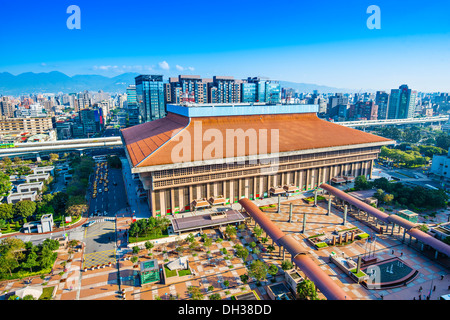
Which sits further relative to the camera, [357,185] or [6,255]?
[357,185]

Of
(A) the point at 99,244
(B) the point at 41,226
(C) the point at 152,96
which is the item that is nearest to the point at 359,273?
(A) the point at 99,244

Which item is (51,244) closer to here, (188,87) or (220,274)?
(220,274)

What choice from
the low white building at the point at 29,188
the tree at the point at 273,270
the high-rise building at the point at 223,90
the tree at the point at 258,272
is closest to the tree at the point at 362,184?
the tree at the point at 273,270

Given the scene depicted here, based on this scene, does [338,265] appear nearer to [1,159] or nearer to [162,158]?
[162,158]

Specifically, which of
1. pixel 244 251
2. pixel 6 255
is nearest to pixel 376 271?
pixel 244 251

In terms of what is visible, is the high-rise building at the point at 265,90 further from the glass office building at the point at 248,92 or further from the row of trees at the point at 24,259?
the row of trees at the point at 24,259
